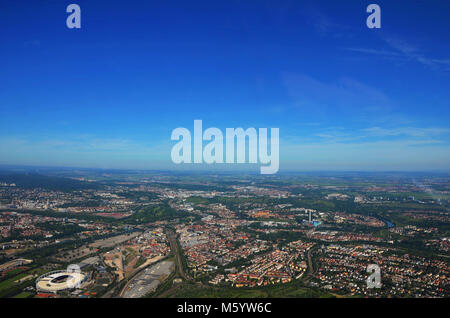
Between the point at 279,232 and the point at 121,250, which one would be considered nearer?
the point at 121,250

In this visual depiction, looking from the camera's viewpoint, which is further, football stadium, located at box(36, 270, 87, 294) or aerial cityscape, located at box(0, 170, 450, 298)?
aerial cityscape, located at box(0, 170, 450, 298)

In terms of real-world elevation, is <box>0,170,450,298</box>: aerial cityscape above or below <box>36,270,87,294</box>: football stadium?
below

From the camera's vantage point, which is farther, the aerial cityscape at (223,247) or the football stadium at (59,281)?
the aerial cityscape at (223,247)

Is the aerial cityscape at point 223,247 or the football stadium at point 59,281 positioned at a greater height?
the football stadium at point 59,281

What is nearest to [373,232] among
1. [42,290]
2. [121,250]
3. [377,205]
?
[377,205]

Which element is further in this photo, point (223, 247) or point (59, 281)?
point (223, 247)

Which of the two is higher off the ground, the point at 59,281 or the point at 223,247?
the point at 59,281
